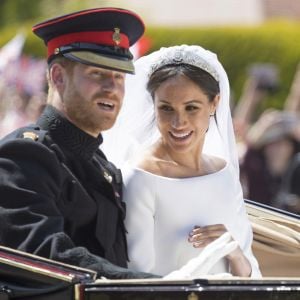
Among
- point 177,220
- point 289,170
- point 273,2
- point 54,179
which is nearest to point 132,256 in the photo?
point 177,220

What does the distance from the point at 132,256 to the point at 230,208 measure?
1.37 ft

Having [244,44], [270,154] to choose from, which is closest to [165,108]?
[270,154]

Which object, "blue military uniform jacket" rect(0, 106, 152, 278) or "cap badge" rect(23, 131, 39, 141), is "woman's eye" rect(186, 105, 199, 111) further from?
"cap badge" rect(23, 131, 39, 141)

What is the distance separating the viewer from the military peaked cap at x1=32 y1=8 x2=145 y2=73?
433 cm

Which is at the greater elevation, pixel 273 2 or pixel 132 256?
pixel 273 2

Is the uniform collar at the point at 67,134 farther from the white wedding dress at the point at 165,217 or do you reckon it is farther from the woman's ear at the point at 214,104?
the woman's ear at the point at 214,104

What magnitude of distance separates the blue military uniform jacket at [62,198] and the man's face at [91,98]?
0.04 metres

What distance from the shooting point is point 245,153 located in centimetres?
902

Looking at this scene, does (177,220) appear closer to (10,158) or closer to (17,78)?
(10,158)

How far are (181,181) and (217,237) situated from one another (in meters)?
0.28

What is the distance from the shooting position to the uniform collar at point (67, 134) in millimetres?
4277

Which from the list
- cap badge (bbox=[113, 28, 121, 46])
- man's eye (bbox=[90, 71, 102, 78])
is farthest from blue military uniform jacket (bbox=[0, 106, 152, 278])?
cap badge (bbox=[113, 28, 121, 46])

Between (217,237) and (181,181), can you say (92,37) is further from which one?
(217,237)

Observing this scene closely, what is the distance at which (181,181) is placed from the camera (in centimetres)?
454
